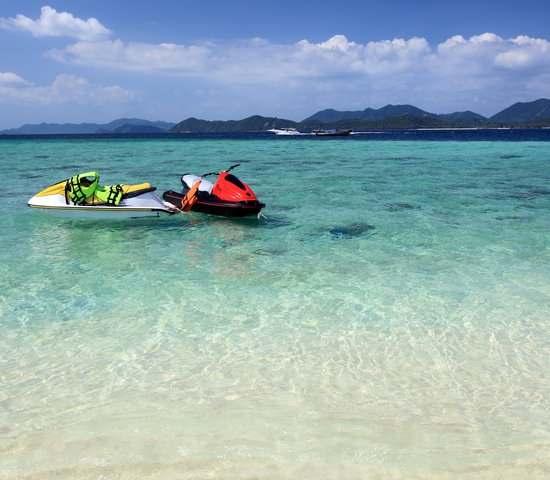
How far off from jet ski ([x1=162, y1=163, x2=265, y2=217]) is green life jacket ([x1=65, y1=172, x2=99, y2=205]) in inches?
103

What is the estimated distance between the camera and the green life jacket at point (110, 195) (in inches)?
520

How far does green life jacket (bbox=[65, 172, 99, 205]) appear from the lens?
13.3m

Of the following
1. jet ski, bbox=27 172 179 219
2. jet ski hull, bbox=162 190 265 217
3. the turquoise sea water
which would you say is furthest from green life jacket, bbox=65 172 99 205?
jet ski hull, bbox=162 190 265 217

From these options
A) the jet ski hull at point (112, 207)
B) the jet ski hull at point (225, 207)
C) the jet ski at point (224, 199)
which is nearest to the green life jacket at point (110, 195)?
the jet ski hull at point (112, 207)

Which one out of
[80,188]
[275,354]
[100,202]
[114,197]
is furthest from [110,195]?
[275,354]

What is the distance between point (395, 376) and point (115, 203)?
10238 mm

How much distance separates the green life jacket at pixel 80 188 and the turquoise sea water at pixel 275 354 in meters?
1.44

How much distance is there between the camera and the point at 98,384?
506cm

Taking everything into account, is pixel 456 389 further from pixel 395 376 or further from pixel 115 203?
pixel 115 203

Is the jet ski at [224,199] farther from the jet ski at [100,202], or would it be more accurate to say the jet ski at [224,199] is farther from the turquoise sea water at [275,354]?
the turquoise sea water at [275,354]

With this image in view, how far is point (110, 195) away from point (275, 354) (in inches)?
367

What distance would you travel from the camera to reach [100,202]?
1330 centimetres

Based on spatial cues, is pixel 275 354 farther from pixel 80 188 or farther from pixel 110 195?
pixel 80 188

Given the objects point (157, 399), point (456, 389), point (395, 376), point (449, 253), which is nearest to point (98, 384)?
point (157, 399)
